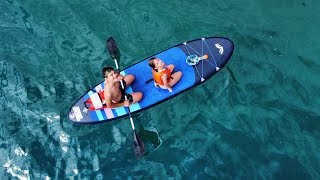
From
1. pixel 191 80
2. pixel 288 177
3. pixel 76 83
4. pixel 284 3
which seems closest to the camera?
pixel 288 177

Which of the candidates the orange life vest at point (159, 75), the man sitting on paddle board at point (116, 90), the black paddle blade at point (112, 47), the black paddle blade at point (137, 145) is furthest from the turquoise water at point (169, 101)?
the orange life vest at point (159, 75)

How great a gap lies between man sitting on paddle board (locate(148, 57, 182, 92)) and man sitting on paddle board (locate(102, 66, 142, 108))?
619 mm

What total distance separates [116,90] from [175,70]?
5.81 feet

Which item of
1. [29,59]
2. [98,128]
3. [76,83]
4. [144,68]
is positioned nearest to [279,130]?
[144,68]

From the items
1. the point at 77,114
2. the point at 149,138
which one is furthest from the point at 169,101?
the point at 77,114

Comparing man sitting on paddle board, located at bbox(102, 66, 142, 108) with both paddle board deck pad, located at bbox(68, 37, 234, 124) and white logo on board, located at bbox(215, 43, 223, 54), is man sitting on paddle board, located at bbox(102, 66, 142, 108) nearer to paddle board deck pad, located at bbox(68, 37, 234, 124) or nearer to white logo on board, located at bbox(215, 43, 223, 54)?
paddle board deck pad, located at bbox(68, 37, 234, 124)

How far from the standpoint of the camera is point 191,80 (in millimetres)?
9469

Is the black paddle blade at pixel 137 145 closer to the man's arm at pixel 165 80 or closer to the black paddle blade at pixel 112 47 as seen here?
the man's arm at pixel 165 80

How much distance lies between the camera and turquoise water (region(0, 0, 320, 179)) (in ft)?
29.7

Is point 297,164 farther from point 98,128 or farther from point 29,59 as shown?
point 29,59

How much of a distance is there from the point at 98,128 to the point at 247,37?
488 centimetres

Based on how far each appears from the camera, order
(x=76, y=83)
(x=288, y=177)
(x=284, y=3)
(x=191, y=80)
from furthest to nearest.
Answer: (x=284, y=3) < (x=76, y=83) < (x=191, y=80) < (x=288, y=177)

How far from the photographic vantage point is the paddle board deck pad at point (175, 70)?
928cm

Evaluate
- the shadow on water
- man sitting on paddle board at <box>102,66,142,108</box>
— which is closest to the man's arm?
man sitting on paddle board at <box>102,66,142,108</box>
